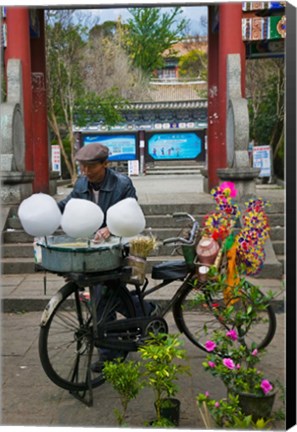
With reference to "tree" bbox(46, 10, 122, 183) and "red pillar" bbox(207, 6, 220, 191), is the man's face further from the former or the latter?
"tree" bbox(46, 10, 122, 183)

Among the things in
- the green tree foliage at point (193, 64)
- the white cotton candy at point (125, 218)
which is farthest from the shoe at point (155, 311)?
the green tree foliage at point (193, 64)

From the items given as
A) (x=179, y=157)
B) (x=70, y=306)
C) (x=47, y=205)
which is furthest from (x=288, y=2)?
(x=179, y=157)

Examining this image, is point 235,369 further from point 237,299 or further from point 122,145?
point 122,145

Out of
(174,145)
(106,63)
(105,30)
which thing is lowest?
(174,145)

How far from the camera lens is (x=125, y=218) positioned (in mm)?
2891

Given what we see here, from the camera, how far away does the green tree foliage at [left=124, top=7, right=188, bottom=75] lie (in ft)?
45.1

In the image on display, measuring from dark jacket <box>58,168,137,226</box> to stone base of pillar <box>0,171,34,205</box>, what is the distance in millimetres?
3888

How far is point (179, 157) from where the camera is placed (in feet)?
98.7

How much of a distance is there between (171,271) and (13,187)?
14.0ft

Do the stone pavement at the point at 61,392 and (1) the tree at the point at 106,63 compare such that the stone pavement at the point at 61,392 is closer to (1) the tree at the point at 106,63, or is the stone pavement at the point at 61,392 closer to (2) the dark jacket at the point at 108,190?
(2) the dark jacket at the point at 108,190

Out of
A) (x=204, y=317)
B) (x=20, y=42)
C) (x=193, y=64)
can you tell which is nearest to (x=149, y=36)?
(x=20, y=42)

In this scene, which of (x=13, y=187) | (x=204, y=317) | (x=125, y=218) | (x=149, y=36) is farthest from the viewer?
(x=149, y=36)

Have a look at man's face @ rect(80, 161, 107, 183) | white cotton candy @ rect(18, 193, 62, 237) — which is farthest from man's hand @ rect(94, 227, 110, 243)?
man's face @ rect(80, 161, 107, 183)

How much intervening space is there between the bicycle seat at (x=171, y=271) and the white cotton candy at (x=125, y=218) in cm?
71
